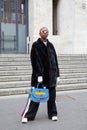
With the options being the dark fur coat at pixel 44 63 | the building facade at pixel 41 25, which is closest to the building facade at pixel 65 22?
the building facade at pixel 41 25

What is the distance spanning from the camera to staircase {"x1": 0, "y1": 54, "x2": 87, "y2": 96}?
863 centimetres

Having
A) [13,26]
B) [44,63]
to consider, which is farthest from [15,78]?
[13,26]

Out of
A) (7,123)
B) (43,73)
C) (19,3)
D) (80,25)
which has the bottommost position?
(7,123)

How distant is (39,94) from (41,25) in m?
9.11

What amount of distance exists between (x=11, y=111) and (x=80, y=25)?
9.22 meters

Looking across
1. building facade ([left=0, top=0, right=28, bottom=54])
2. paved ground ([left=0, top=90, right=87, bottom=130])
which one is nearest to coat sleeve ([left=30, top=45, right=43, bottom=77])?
paved ground ([left=0, top=90, right=87, bottom=130])

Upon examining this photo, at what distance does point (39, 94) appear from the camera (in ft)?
17.8

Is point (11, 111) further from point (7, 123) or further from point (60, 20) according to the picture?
point (60, 20)

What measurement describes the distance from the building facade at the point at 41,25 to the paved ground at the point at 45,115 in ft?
22.0

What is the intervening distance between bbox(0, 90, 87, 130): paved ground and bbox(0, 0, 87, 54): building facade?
6.72m

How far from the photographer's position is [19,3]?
48.3 feet

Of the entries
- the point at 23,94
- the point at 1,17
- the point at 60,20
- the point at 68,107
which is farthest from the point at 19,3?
the point at 68,107

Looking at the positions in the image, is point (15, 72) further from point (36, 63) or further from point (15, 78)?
point (36, 63)

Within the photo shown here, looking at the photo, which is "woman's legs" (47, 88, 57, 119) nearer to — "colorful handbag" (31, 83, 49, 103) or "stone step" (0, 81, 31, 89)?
"colorful handbag" (31, 83, 49, 103)
